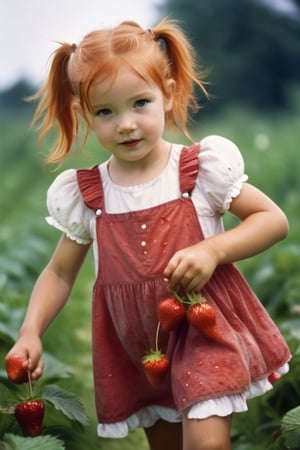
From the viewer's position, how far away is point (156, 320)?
13.7ft

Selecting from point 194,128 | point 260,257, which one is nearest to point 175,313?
point 260,257

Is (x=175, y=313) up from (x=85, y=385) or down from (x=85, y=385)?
up

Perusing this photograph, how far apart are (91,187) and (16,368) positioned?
666 millimetres

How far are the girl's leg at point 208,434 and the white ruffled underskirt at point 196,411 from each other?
2 cm

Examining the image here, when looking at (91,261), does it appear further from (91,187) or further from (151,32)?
(151,32)

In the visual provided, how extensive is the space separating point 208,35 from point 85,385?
Result: 12.6 m

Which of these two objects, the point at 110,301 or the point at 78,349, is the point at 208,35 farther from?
the point at 110,301

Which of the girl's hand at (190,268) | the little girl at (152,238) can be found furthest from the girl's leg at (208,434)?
the girl's hand at (190,268)

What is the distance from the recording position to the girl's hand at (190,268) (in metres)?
3.93

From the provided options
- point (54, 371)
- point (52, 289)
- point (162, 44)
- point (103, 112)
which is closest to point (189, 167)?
point (103, 112)

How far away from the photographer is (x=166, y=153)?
4.30m

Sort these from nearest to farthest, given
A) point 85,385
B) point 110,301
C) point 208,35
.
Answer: point 110,301 < point 85,385 < point 208,35

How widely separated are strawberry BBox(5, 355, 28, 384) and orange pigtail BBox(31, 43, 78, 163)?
69cm

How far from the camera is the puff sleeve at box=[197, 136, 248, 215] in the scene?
4.13 m
